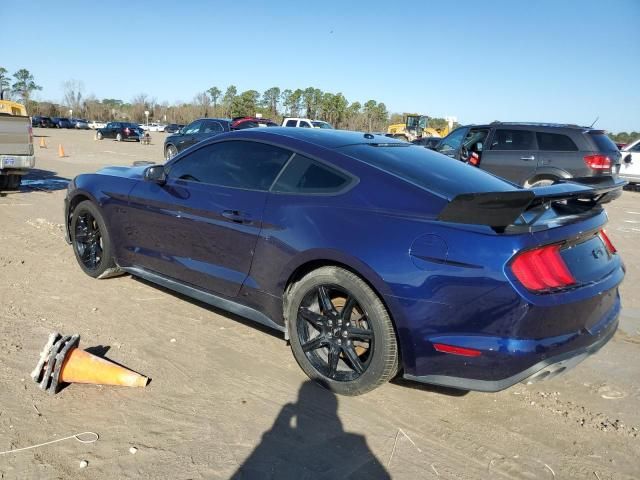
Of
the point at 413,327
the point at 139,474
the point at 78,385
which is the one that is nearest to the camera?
the point at 139,474

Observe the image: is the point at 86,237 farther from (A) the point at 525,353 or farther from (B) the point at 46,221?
(A) the point at 525,353

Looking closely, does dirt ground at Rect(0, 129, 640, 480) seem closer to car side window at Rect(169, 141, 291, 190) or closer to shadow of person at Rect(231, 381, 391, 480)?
shadow of person at Rect(231, 381, 391, 480)

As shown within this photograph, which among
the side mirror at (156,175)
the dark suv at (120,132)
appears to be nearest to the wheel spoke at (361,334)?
the side mirror at (156,175)

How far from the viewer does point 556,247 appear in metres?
2.73

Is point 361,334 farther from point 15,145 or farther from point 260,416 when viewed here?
point 15,145

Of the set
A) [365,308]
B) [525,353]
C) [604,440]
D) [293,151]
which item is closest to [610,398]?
[604,440]

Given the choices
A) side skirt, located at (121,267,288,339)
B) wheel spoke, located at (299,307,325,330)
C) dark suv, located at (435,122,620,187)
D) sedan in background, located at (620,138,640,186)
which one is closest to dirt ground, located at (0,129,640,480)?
side skirt, located at (121,267,288,339)

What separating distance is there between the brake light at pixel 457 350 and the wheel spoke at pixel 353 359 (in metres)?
0.53

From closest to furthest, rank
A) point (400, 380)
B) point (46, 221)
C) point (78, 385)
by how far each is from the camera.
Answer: point (78, 385)
point (400, 380)
point (46, 221)

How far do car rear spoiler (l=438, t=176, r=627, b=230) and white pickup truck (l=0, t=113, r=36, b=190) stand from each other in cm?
935

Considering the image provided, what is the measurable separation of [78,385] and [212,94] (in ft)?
367

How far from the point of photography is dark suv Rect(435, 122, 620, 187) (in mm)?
9477

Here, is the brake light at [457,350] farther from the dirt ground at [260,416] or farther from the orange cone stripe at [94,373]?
the orange cone stripe at [94,373]

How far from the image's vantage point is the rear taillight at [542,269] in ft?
8.41
